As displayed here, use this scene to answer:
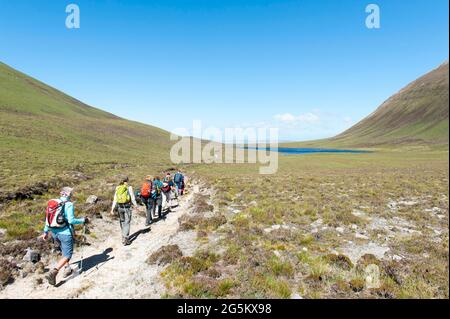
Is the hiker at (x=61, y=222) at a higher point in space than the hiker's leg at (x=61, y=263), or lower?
higher

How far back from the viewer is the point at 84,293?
766cm

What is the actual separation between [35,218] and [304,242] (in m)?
13.8

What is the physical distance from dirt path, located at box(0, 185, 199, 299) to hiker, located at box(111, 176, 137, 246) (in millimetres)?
713

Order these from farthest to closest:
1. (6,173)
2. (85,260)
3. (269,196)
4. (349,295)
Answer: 1. (6,173)
2. (269,196)
3. (85,260)
4. (349,295)

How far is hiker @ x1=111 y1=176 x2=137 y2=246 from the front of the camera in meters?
11.4

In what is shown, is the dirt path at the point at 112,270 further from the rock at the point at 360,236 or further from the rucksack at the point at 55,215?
the rock at the point at 360,236

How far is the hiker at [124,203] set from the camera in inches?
449

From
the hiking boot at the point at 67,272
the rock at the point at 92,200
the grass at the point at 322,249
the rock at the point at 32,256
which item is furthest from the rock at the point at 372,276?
the rock at the point at 92,200

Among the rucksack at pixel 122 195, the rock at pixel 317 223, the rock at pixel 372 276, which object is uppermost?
the rucksack at pixel 122 195

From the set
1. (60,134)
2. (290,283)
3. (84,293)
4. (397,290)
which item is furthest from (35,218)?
(60,134)

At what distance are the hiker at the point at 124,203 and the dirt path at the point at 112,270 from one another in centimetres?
71

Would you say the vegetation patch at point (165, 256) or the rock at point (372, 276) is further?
the vegetation patch at point (165, 256)

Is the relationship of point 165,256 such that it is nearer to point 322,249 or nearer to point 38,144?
point 322,249
